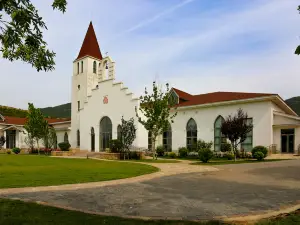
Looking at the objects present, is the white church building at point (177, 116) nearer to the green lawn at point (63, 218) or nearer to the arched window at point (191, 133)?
the arched window at point (191, 133)

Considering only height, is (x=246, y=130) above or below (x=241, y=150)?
above

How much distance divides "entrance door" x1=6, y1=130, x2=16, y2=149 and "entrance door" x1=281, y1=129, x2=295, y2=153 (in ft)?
132

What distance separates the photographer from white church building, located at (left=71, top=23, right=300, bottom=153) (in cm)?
2701

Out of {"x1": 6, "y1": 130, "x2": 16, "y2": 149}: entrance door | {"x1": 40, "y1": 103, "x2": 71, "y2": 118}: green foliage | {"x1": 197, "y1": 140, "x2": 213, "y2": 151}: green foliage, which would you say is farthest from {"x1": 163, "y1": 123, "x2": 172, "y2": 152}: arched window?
{"x1": 40, "y1": 103, "x2": 71, "y2": 118}: green foliage

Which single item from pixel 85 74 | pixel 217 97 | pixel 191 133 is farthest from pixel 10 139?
pixel 217 97

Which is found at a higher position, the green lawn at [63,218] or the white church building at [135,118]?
the white church building at [135,118]

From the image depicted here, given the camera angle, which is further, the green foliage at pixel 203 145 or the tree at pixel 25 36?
the green foliage at pixel 203 145

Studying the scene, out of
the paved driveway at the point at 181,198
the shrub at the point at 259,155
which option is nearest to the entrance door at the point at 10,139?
the shrub at the point at 259,155

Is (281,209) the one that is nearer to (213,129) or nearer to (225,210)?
(225,210)

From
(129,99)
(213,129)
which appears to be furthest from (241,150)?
(129,99)

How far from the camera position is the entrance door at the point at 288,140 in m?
27.2

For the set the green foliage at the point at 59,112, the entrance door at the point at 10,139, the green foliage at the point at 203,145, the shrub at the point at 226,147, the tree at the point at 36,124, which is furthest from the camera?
the green foliage at the point at 59,112

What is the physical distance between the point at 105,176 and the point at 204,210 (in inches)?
276

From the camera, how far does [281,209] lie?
6488 millimetres
